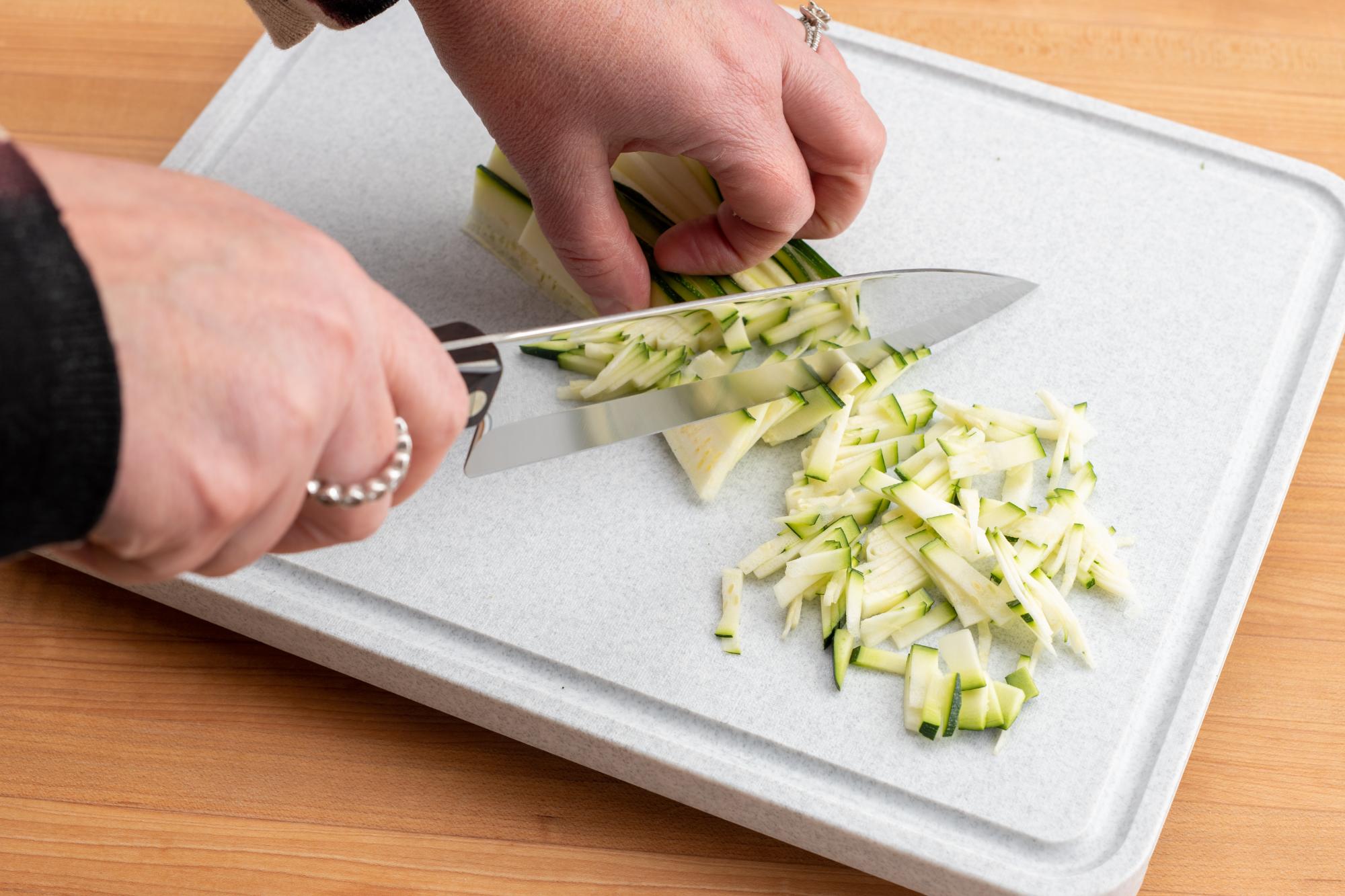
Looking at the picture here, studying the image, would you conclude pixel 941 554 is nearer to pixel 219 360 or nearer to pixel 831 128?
pixel 831 128

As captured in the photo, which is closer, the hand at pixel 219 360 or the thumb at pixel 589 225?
the hand at pixel 219 360

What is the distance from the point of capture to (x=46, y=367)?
0.76 m

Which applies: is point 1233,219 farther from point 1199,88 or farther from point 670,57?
point 670,57

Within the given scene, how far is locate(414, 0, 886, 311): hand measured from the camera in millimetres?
1561

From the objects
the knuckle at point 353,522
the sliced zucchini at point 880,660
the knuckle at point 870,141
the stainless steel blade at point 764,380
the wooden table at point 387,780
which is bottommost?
the wooden table at point 387,780

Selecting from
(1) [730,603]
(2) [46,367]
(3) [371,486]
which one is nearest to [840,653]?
(1) [730,603]

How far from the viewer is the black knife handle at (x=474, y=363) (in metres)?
1.25

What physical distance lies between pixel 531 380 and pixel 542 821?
2.24 feet

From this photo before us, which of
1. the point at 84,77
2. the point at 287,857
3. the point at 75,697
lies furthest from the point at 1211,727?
the point at 84,77

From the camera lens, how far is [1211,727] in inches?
65.6

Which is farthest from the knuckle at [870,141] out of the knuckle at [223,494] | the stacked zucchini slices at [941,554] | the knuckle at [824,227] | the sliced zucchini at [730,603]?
the knuckle at [223,494]

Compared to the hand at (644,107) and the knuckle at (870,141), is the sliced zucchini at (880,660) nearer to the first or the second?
the hand at (644,107)

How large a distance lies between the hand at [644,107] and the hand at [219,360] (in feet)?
2.17

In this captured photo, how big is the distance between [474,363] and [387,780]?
2.32 ft
